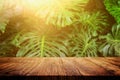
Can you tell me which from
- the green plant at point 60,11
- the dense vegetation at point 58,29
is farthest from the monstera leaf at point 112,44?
the green plant at point 60,11

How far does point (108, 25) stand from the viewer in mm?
1811

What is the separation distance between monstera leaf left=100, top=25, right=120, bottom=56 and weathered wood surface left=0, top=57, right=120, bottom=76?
0.28ft

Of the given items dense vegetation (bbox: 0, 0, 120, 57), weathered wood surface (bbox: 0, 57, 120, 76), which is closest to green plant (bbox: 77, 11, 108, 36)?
dense vegetation (bbox: 0, 0, 120, 57)

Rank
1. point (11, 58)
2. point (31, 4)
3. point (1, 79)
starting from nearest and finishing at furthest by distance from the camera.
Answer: point (1, 79) < point (11, 58) < point (31, 4)

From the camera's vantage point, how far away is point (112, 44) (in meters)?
1.79

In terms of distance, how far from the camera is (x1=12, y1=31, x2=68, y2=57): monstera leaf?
1.73 metres

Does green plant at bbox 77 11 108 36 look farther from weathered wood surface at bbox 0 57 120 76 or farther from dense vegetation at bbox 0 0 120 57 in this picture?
weathered wood surface at bbox 0 57 120 76

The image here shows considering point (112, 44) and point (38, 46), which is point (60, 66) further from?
point (112, 44)

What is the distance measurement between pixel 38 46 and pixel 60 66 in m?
0.31

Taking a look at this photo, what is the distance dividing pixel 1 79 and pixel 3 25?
A: 523mm

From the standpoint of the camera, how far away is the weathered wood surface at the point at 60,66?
1.42 m

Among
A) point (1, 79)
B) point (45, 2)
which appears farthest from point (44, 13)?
point (1, 79)

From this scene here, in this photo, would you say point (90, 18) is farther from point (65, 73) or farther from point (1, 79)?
point (1, 79)

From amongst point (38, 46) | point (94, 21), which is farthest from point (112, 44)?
point (38, 46)
